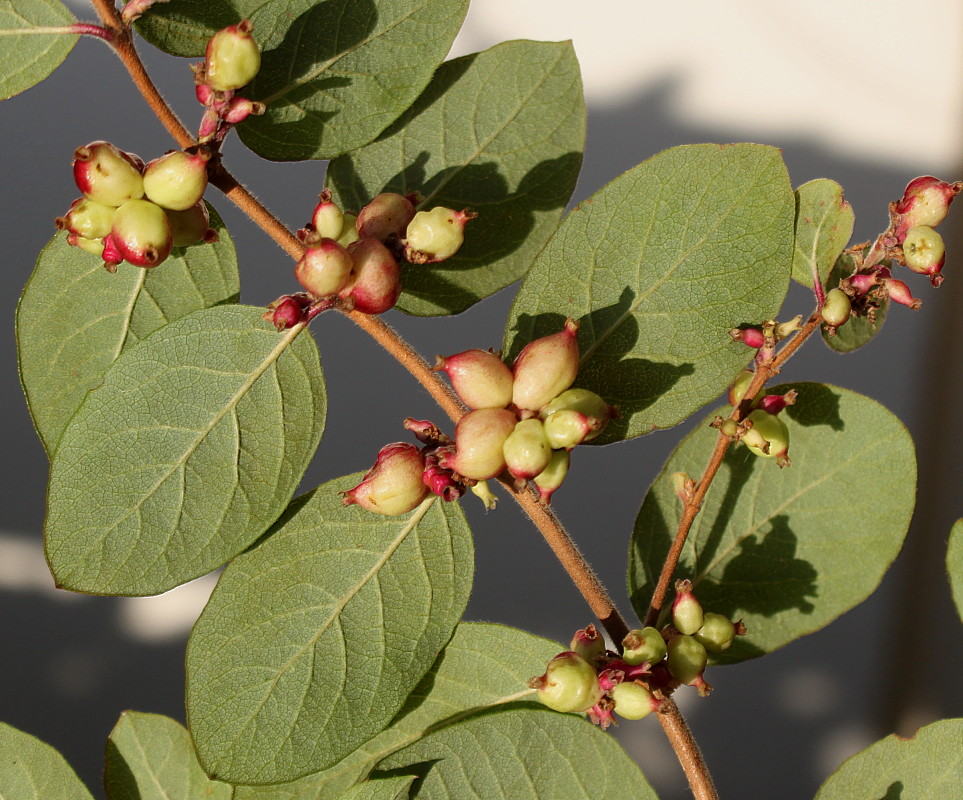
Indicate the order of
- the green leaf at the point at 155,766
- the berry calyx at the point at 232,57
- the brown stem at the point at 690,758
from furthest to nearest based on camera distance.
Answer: the green leaf at the point at 155,766
the brown stem at the point at 690,758
the berry calyx at the point at 232,57

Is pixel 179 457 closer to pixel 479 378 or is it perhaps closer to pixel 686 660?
pixel 479 378

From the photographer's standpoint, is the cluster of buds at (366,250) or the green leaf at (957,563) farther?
the green leaf at (957,563)

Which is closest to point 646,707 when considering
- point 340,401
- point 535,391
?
point 535,391

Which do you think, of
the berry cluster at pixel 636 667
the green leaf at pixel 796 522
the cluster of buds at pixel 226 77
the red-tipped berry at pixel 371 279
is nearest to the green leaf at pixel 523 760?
the berry cluster at pixel 636 667

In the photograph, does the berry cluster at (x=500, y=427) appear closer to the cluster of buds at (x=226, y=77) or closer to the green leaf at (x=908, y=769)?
the cluster of buds at (x=226, y=77)

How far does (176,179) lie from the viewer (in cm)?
47

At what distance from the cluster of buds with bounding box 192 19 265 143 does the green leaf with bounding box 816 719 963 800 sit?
541mm

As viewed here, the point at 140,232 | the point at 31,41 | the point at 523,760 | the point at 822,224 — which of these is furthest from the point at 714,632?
the point at 31,41

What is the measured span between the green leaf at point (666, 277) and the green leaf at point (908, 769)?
265mm

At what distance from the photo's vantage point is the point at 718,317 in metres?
0.54

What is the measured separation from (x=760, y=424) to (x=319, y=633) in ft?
0.95

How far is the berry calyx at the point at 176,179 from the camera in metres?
0.47

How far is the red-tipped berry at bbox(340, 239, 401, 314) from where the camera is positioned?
491 millimetres

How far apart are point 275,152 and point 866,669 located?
1908mm
